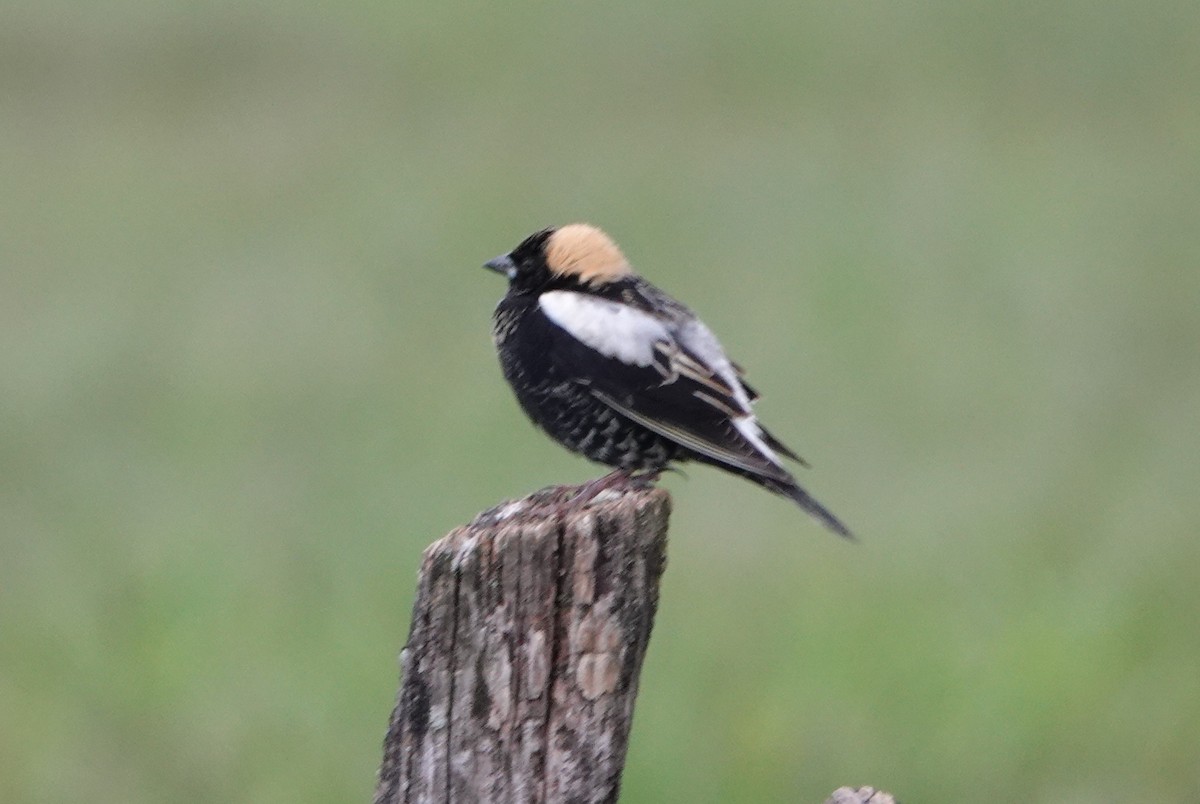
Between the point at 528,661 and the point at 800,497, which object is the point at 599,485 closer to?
the point at 800,497

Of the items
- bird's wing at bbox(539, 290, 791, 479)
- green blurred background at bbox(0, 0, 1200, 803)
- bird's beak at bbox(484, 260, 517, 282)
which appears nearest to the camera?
bird's wing at bbox(539, 290, 791, 479)

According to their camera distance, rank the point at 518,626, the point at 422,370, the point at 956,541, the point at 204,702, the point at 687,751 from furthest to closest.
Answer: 1. the point at 422,370
2. the point at 956,541
3. the point at 204,702
4. the point at 687,751
5. the point at 518,626

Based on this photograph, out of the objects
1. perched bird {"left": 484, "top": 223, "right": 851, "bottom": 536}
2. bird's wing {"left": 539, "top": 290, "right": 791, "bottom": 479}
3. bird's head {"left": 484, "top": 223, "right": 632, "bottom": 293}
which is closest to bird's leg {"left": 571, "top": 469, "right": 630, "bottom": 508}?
perched bird {"left": 484, "top": 223, "right": 851, "bottom": 536}

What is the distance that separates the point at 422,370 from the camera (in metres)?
8.08

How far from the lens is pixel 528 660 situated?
9.50ft

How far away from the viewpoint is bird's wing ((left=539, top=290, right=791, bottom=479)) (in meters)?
3.93

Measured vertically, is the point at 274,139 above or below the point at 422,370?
above

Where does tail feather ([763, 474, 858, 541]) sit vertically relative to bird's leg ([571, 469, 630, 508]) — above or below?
below

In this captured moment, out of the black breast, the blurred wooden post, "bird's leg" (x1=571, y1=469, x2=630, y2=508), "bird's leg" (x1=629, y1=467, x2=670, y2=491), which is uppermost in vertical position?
the black breast

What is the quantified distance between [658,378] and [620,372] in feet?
0.32

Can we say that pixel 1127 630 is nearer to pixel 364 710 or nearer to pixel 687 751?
pixel 687 751

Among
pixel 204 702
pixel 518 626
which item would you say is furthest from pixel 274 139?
pixel 518 626

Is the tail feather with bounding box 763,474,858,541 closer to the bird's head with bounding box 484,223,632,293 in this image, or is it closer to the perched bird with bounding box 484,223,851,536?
the perched bird with bounding box 484,223,851,536

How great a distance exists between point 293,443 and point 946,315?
3.49 m
